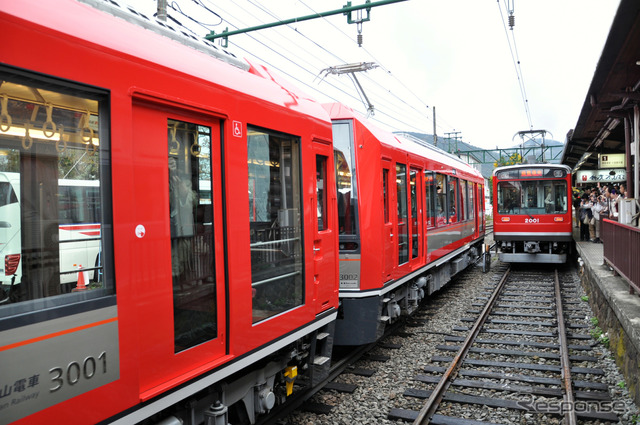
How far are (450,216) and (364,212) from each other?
5251mm

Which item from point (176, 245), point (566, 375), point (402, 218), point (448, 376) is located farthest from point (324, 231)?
point (566, 375)

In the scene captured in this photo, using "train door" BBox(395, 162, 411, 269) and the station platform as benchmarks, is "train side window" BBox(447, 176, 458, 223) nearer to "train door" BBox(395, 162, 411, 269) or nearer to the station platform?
the station platform

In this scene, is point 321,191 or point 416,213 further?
point 416,213

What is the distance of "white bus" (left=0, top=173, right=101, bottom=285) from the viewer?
2.18 meters

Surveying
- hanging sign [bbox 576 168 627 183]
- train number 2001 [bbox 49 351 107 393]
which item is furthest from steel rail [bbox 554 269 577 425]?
hanging sign [bbox 576 168 627 183]

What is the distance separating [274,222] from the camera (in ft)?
13.5

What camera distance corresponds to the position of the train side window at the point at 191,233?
3.02 m

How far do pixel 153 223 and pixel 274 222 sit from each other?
141 cm

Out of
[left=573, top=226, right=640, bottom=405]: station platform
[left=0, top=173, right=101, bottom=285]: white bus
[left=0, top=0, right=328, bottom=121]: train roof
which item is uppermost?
[left=0, top=0, right=328, bottom=121]: train roof

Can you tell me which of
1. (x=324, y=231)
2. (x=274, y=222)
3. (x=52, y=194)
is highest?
(x=52, y=194)

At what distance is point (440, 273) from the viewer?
10.6 metres

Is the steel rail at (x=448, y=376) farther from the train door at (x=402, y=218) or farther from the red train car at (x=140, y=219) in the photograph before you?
the red train car at (x=140, y=219)

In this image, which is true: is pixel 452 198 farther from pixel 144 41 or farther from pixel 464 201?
pixel 144 41

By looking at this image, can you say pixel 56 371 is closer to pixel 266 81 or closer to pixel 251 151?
pixel 251 151
